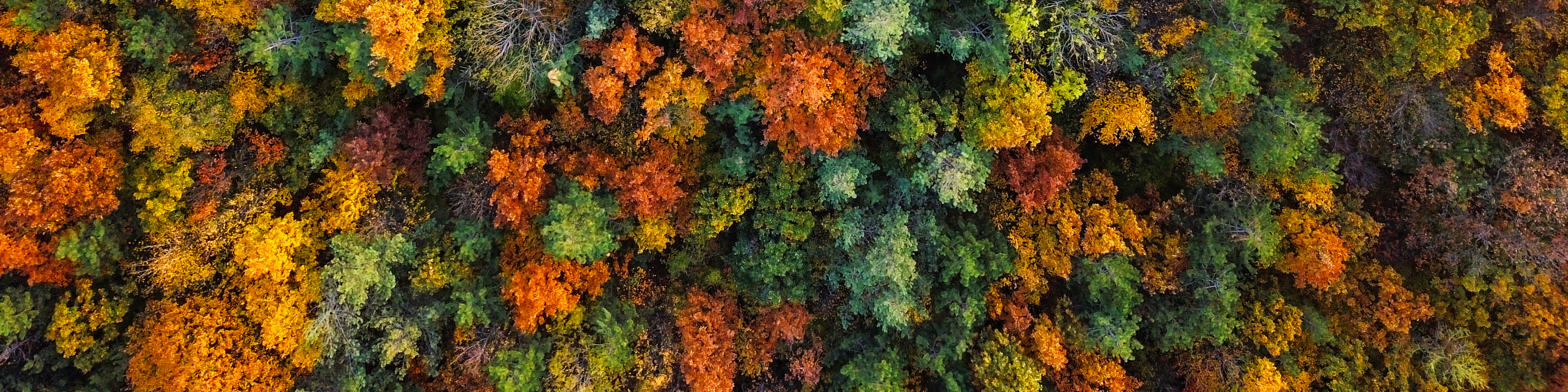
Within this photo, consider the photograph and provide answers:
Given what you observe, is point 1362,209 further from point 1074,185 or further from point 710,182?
point 710,182

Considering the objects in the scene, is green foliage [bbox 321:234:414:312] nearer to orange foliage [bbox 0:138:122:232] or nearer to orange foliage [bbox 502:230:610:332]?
orange foliage [bbox 502:230:610:332]

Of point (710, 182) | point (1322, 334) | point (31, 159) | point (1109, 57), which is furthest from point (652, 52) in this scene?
point (1322, 334)

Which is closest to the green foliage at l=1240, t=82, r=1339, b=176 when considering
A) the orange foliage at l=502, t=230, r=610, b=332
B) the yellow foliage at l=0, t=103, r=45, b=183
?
the orange foliage at l=502, t=230, r=610, b=332

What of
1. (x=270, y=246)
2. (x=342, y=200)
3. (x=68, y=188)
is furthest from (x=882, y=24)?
(x=68, y=188)

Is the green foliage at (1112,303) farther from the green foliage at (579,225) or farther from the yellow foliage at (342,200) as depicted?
the yellow foliage at (342,200)

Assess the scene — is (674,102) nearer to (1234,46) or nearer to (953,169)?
(953,169)

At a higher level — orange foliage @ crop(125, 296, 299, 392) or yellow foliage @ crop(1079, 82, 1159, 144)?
yellow foliage @ crop(1079, 82, 1159, 144)
